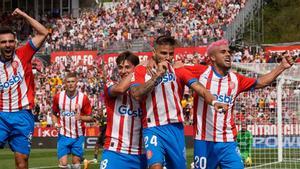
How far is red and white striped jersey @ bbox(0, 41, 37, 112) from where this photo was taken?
37.9 feet

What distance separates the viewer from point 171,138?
976cm

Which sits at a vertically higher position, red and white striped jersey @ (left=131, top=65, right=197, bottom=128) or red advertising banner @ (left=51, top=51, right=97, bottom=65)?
red and white striped jersey @ (left=131, top=65, right=197, bottom=128)

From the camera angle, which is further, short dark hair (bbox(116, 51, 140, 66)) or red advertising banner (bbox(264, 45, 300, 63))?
red advertising banner (bbox(264, 45, 300, 63))

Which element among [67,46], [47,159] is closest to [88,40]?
[67,46]

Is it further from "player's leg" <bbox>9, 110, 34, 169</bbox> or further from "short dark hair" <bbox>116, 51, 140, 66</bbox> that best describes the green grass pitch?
"short dark hair" <bbox>116, 51, 140, 66</bbox>

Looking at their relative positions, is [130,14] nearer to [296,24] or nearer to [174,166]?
[296,24]

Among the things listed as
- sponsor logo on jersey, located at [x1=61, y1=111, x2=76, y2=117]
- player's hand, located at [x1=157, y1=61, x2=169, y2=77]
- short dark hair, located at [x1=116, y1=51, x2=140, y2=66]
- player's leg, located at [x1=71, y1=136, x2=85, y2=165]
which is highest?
short dark hair, located at [x1=116, y1=51, x2=140, y2=66]

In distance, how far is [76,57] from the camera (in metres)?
44.1

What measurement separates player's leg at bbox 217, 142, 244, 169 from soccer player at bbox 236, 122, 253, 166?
9.66 metres

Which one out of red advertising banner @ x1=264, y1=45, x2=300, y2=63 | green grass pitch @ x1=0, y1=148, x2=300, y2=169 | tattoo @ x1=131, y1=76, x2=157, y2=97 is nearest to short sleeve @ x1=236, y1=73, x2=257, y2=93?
tattoo @ x1=131, y1=76, x2=157, y2=97

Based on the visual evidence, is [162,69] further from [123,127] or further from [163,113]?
[123,127]

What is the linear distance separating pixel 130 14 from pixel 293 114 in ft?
90.2

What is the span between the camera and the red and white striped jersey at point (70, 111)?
56.3ft

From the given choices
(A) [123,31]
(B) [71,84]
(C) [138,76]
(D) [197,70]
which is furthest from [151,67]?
(A) [123,31]
